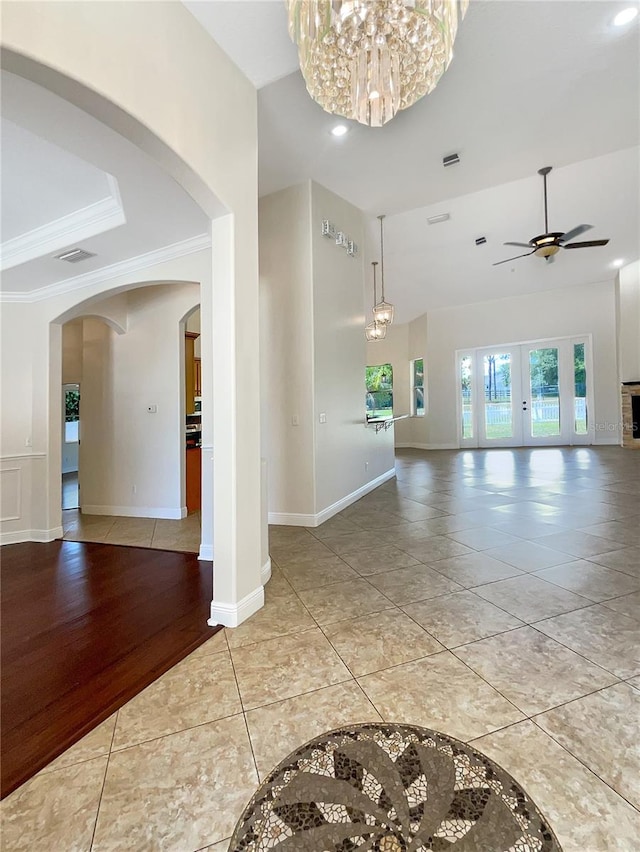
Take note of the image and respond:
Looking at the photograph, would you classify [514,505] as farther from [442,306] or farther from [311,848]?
[442,306]

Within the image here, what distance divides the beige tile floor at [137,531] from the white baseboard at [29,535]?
12 cm

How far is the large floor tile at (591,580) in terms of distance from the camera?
244 cm

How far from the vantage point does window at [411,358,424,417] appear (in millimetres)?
11062

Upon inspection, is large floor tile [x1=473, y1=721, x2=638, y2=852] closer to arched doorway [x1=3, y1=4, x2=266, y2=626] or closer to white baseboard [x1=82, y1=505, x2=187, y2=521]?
arched doorway [x1=3, y1=4, x2=266, y2=626]

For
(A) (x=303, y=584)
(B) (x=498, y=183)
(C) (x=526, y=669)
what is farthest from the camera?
(B) (x=498, y=183)

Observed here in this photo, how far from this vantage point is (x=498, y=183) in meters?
4.63

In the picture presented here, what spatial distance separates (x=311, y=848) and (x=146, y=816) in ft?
1.68

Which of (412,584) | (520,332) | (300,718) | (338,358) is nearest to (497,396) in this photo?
(520,332)

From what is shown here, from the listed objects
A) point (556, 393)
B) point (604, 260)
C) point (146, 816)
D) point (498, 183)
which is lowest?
point (146, 816)

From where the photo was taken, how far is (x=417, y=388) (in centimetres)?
1114

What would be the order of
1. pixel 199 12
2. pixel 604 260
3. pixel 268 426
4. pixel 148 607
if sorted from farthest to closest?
pixel 604 260 → pixel 268 426 → pixel 148 607 → pixel 199 12

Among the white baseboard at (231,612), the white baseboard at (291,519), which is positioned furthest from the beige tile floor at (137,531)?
the white baseboard at (231,612)

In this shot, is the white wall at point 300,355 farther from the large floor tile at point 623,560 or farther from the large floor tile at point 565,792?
the large floor tile at point 565,792

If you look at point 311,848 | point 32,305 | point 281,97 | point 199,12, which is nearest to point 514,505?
point 311,848
